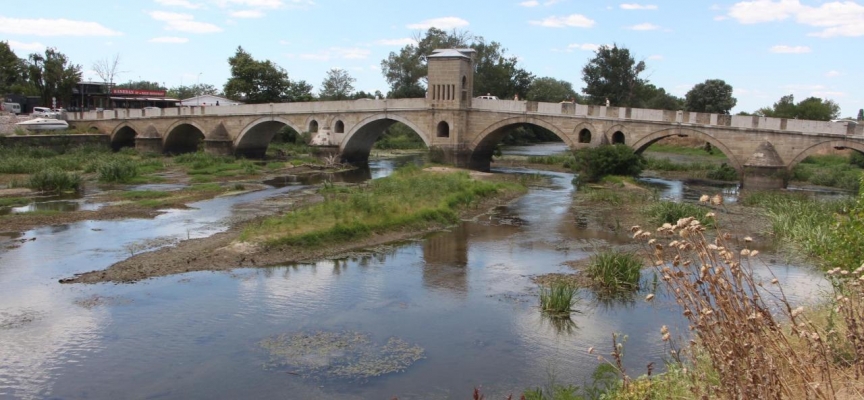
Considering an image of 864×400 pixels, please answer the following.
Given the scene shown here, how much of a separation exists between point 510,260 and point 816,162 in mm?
38819

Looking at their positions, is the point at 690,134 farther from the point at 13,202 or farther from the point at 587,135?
the point at 13,202

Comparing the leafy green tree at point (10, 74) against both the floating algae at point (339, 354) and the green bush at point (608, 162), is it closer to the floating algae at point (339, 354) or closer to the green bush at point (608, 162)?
the green bush at point (608, 162)

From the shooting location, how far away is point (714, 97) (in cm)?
6034

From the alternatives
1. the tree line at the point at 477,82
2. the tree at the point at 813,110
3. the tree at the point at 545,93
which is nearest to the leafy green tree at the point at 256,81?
the tree line at the point at 477,82

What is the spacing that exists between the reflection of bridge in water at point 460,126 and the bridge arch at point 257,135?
84mm

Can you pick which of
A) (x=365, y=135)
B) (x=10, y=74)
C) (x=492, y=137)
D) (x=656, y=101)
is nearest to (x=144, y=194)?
(x=492, y=137)

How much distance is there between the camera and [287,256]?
18078 mm

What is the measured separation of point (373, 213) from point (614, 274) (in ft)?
29.3

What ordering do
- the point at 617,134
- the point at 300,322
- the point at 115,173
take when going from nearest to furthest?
the point at 300,322 → the point at 115,173 → the point at 617,134

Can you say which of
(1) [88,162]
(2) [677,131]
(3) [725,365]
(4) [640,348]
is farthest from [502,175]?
(3) [725,365]

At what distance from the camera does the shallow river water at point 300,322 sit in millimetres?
10391

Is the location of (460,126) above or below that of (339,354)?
above

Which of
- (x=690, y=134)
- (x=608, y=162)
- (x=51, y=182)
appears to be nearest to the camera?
(x=51, y=182)

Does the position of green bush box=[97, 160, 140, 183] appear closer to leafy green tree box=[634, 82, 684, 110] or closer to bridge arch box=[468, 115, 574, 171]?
bridge arch box=[468, 115, 574, 171]
